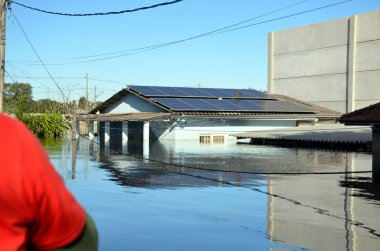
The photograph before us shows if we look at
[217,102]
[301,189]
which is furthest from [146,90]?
[301,189]

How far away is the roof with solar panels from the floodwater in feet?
63.9

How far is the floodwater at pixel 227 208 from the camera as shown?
7220mm

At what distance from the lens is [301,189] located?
13.0m

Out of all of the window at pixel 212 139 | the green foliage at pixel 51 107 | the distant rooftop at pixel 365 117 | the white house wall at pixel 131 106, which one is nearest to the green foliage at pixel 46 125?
the white house wall at pixel 131 106

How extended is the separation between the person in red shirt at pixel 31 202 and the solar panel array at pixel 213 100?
34.9 meters

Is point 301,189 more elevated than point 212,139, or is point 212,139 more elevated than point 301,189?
point 212,139

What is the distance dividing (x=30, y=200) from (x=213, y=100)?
4026 cm

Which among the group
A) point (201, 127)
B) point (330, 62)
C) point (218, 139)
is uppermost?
point (330, 62)

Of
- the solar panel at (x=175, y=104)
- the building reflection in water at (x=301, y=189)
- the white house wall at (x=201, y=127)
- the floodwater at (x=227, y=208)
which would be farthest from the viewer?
the white house wall at (x=201, y=127)

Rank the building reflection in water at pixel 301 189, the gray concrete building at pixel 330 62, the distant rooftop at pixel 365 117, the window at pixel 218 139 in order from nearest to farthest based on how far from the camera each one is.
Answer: the building reflection in water at pixel 301 189
the distant rooftop at pixel 365 117
the window at pixel 218 139
the gray concrete building at pixel 330 62

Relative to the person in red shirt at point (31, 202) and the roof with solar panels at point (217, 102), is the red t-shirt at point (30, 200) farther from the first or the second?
the roof with solar panels at point (217, 102)

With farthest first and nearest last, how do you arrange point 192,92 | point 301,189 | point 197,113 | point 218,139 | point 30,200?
point 192,92, point 218,139, point 197,113, point 301,189, point 30,200

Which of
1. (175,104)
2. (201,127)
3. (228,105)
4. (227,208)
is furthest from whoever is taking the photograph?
(228,105)

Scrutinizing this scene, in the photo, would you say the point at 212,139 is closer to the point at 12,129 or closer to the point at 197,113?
the point at 197,113
